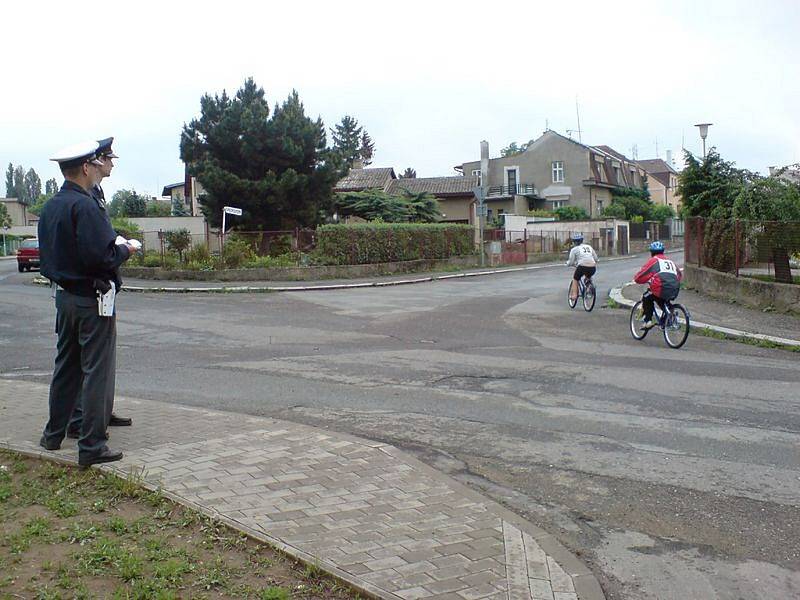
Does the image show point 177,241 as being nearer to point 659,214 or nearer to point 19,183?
point 659,214

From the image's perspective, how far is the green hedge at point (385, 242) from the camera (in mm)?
28672

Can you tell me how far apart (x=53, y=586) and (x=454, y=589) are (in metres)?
1.80

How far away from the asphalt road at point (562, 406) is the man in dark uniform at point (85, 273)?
2.19 meters

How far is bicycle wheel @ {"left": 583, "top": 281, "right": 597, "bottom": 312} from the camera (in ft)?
56.4

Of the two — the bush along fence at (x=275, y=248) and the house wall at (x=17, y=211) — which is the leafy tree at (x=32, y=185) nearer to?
the house wall at (x=17, y=211)

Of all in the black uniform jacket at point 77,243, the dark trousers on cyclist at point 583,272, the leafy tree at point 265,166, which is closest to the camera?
the black uniform jacket at point 77,243

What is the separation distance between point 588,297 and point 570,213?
44.1 meters

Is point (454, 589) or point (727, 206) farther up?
point (727, 206)

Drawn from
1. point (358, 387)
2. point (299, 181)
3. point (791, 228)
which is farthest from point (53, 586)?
point (299, 181)

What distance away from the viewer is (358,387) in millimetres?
8609

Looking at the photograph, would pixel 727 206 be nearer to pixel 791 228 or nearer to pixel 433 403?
pixel 791 228

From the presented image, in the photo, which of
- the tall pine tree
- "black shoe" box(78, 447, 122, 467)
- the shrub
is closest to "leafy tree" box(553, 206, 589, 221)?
the shrub

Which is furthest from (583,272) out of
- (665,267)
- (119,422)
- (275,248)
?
(275,248)

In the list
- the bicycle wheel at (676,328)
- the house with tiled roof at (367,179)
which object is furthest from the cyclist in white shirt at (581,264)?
the house with tiled roof at (367,179)
